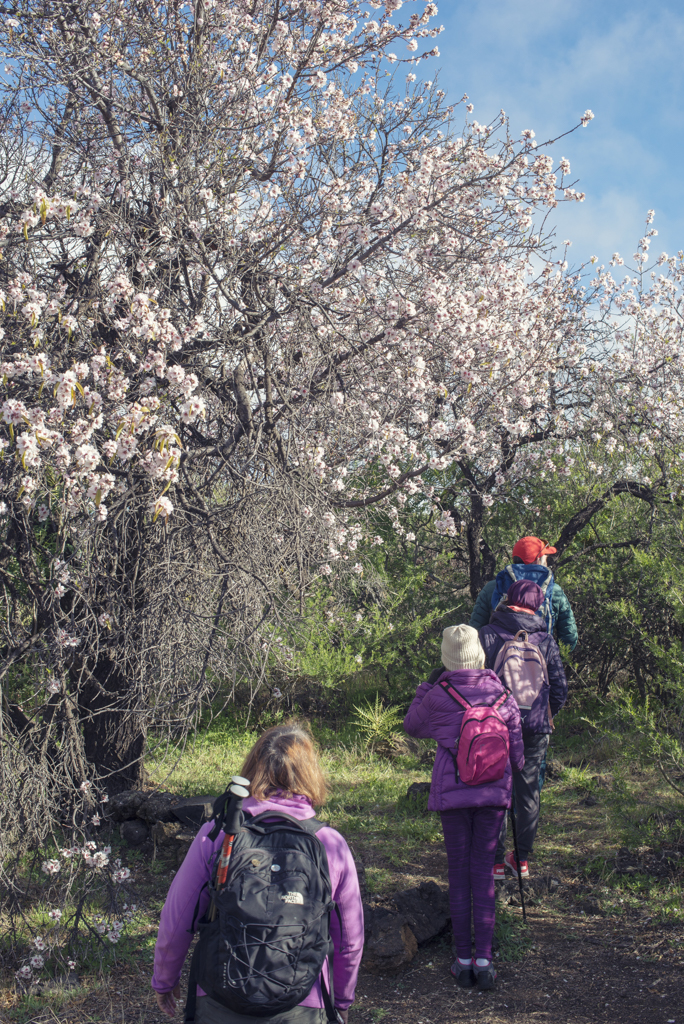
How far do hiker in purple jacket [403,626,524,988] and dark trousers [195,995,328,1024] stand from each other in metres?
1.51

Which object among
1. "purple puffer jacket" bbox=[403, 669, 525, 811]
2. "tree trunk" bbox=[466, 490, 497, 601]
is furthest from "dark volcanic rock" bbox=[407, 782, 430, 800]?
"purple puffer jacket" bbox=[403, 669, 525, 811]

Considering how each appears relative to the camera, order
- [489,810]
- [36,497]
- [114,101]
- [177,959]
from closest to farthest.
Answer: [177,959] → [489,810] → [36,497] → [114,101]

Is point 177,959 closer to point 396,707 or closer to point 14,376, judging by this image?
point 14,376

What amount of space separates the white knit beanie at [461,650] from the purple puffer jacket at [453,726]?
0.03 m

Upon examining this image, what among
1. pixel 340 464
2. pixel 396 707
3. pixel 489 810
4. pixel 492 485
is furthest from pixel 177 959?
pixel 492 485

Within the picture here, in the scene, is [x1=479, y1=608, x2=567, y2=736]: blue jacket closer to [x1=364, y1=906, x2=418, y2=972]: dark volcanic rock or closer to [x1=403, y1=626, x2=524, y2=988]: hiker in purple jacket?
[x1=403, y1=626, x2=524, y2=988]: hiker in purple jacket

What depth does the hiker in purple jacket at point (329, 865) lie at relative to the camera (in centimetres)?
176

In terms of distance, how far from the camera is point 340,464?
5.12m

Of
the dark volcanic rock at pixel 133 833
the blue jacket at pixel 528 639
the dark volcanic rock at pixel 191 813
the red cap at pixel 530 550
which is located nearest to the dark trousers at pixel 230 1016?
the blue jacket at pixel 528 639

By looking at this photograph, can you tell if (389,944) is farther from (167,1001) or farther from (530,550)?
(530,550)

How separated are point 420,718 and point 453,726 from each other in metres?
0.19

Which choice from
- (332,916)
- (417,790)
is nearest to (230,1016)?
(332,916)

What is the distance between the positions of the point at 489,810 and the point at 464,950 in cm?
65

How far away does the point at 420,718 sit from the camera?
3297 millimetres
